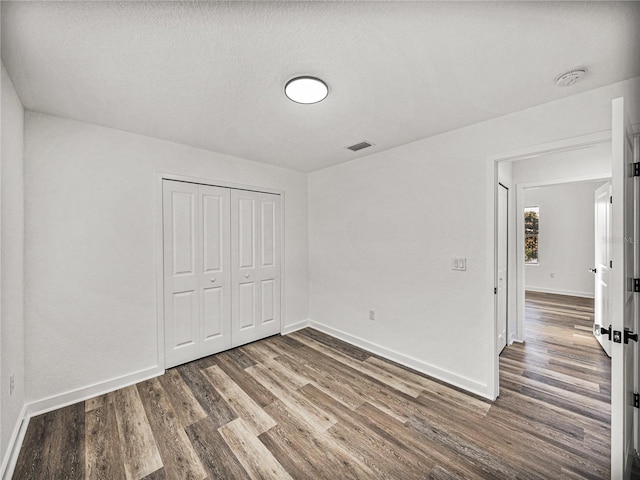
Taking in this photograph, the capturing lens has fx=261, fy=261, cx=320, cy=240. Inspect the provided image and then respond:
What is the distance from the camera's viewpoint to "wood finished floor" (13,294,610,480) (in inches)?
63.4

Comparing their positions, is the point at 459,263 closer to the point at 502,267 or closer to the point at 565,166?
the point at 502,267

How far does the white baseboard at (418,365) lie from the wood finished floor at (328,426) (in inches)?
4.0

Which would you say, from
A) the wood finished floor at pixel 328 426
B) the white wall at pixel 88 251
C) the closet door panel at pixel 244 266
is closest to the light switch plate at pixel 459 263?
the wood finished floor at pixel 328 426

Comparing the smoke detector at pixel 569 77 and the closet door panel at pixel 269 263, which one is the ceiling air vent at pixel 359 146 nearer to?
the closet door panel at pixel 269 263

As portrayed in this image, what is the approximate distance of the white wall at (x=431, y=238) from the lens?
2.17 meters

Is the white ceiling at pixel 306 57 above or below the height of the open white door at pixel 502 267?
above

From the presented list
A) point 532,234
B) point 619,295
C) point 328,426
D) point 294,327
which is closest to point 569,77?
point 619,295

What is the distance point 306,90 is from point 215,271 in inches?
89.6

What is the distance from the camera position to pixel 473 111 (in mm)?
2150

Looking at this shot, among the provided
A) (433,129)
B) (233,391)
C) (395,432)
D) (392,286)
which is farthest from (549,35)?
(233,391)

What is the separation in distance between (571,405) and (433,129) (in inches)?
105

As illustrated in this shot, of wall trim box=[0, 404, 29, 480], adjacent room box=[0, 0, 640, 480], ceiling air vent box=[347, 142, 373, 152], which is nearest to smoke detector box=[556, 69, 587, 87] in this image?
adjacent room box=[0, 0, 640, 480]

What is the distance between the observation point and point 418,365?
9.15ft

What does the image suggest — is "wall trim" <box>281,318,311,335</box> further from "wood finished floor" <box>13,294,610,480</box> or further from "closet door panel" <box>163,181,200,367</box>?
"closet door panel" <box>163,181,200,367</box>
